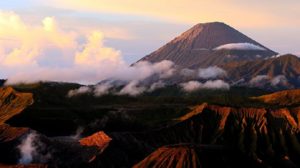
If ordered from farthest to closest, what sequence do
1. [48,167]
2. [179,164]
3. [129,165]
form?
[129,165]
[179,164]
[48,167]

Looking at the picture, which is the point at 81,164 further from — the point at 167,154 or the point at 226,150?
the point at 226,150

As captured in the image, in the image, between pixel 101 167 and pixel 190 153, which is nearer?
pixel 190 153

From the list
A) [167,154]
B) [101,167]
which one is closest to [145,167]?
[167,154]

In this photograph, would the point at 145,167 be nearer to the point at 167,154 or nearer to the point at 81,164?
the point at 167,154

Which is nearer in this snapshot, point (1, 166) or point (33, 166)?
point (33, 166)

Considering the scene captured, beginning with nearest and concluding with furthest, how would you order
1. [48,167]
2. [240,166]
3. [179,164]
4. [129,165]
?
[48,167] → [179,164] → [240,166] → [129,165]

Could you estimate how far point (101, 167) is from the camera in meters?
185

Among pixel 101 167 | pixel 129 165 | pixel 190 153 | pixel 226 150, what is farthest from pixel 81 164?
pixel 226 150

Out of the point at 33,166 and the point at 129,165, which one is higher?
the point at 33,166

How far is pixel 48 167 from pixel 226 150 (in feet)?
187

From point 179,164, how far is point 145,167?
9.49m

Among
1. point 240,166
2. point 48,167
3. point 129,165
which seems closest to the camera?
point 48,167

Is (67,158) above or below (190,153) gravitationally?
below

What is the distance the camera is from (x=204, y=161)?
6806 inches
